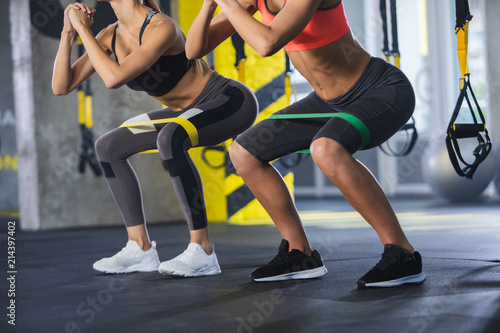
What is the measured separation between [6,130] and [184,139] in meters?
6.15

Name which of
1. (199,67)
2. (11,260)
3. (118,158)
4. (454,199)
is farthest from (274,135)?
(454,199)

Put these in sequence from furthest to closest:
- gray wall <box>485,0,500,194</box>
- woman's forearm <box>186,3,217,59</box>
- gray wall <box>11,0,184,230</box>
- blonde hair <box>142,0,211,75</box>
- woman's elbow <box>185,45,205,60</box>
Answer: gray wall <box>485,0,500,194</box>, gray wall <box>11,0,184,230</box>, blonde hair <box>142,0,211,75</box>, woman's elbow <box>185,45,205,60</box>, woman's forearm <box>186,3,217,59</box>

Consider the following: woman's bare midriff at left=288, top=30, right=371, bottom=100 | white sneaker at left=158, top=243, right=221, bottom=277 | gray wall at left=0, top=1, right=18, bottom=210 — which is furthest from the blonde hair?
gray wall at left=0, top=1, right=18, bottom=210

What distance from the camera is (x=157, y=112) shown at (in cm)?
242

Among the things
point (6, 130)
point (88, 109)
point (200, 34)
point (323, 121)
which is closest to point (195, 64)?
point (200, 34)

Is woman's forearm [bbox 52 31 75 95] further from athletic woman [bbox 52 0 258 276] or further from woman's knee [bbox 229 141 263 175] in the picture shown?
woman's knee [bbox 229 141 263 175]

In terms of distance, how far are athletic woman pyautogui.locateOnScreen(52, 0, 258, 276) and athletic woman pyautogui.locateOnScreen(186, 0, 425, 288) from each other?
207mm

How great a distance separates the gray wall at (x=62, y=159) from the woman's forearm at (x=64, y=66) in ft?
7.19

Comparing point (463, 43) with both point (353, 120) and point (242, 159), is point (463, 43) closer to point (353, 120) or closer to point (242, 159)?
point (353, 120)

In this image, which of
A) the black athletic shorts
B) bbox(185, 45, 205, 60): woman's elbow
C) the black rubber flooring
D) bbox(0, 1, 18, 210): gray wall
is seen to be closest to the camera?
the black rubber flooring

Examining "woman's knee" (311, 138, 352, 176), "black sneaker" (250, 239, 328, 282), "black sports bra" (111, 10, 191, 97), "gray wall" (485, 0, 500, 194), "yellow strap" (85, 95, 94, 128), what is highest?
"gray wall" (485, 0, 500, 194)

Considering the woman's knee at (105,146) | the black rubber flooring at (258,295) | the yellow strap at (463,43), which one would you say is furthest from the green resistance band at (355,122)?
the woman's knee at (105,146)

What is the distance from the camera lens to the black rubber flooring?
136cm

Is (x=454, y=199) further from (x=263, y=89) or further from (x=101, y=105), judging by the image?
(x=101, y=105)
